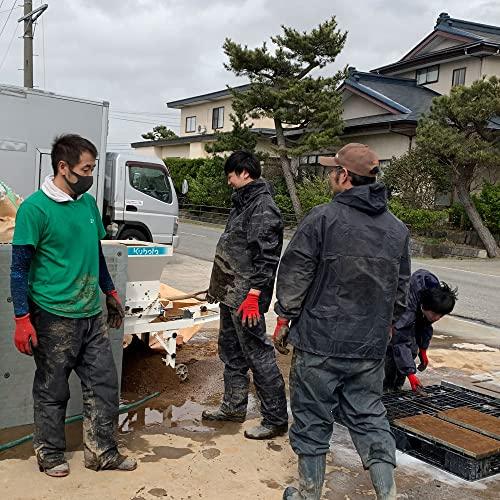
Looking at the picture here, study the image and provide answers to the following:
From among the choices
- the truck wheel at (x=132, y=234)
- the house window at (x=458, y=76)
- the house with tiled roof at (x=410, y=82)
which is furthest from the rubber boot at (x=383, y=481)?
the house window at (x=458, y=76)

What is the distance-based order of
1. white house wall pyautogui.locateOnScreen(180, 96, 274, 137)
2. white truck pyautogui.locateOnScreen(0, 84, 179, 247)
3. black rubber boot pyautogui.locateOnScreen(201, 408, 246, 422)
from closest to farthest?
1. black rubber boot pyautogui.locateOnScreen(201, 408, 246, 422)
2. white truck pyautogui.locateOnScreen(0, 84, 179, 247)
3. white house wall pyautogui.locateOnScreen(180, 96, 274, 137)

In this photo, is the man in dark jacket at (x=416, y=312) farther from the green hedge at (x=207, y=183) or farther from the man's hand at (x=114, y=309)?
the green hedge at (x=207, y=183)

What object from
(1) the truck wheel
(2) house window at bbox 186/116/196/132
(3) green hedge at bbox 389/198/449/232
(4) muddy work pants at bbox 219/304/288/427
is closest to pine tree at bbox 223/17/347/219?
(3) green hedge at bbox 389/198/449/232

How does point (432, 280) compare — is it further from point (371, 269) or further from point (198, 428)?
point (198, 428)

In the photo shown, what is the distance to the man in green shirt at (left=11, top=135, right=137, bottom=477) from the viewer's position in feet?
10.4

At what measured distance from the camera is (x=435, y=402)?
4.70 meters

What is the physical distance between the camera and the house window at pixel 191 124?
4031cm

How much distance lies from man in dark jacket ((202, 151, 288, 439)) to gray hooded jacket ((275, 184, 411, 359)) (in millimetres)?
873

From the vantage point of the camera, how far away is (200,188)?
28.4 metres

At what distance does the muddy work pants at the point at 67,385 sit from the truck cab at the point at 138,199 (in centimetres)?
925

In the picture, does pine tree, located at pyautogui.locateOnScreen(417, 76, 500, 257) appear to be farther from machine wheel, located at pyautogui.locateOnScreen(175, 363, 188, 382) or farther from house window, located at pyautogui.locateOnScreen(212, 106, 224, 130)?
house window, located at pyautogui.locateOnScreen(212, 106, 224, 130)

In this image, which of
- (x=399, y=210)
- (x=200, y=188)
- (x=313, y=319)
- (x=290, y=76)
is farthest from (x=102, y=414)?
(x=200, y=188)

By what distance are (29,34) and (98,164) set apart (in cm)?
898

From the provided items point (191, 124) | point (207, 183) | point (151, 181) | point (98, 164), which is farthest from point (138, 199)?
point (191, 124)
